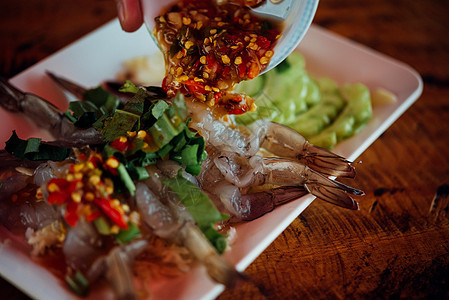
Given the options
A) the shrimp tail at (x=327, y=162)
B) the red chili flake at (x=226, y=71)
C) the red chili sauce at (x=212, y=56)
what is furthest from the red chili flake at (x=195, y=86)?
the shrimp tail at (x=327, y=162)

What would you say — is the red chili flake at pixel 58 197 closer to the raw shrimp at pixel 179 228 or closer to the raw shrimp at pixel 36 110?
the raw shrimp at pixel 179 228

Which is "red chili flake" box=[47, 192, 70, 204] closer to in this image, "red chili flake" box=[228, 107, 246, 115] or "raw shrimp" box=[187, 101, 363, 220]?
"raw shrimp" box=[187, 101, 363, 220]

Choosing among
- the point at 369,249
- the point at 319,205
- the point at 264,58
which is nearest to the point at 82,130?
the point at 264,58

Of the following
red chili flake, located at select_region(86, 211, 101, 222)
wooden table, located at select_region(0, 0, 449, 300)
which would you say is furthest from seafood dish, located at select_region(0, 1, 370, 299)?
wooden table, located at select_region(0, 0, 449, 300)

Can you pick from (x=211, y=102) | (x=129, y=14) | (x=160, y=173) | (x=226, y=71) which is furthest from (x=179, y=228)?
(x=129, y=14)

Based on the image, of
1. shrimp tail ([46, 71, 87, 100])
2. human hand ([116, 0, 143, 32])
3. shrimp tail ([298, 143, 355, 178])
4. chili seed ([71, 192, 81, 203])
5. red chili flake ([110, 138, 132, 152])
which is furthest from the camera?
shrimp tail ([46, 71, 87, 100])

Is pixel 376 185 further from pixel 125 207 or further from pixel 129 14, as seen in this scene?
pixel 129 14

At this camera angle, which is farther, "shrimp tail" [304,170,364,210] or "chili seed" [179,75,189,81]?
"chili seed" [179,75,189,81]
